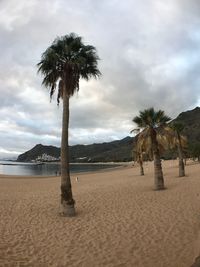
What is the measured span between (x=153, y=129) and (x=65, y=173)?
9057 millimetres

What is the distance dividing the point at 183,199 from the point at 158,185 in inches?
181

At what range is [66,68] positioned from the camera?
14.9 meters

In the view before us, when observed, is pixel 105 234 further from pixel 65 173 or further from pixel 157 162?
pixel 157 162

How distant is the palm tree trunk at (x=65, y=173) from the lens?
46.1 feet

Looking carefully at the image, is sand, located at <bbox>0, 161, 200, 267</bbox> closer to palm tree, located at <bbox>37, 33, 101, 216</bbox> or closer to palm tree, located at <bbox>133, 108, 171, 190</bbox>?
palm tree, located at <bbox>37, 33, 101, 216</bbox>

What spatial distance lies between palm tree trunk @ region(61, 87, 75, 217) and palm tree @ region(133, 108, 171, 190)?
7.83 meters

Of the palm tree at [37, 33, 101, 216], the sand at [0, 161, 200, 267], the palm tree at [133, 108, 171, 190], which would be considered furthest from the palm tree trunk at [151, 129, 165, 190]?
the palm tree at [37, 33, 101, 216]

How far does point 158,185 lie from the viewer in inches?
853

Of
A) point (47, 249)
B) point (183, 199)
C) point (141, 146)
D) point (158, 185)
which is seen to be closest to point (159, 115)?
point (141, 146)

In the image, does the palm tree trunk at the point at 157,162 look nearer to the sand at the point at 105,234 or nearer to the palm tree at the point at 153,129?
the palm tree at the point at 153,129

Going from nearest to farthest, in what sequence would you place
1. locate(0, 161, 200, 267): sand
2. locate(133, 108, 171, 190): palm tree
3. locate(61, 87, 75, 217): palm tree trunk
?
locate(0, 161, 200, 267): sand → locate(61, 87, 75, 217): palm tree trunk → locate(133, 108, 171, 190): palm tree

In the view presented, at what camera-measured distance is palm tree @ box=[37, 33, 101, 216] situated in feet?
48.2

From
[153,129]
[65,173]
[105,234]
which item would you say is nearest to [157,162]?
[153,129]

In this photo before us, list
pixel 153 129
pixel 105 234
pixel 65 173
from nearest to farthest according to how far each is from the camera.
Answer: pixel 105 234
pixel 65 173
pixel 153 129
